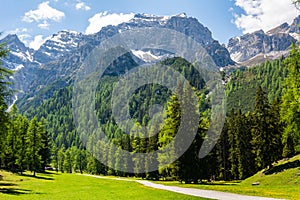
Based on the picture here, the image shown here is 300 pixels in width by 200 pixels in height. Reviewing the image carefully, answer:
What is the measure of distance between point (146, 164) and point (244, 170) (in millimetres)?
24685

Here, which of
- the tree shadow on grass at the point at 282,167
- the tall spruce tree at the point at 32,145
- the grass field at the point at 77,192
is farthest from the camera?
the tall spruce tree at the point at 32,145

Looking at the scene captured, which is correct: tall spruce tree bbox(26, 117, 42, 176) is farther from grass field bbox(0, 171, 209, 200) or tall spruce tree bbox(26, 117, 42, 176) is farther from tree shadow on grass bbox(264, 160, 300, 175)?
tree shadow on grass bbox(264, 160, 300, 175)

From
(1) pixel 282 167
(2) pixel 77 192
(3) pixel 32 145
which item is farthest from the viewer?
(3) pixel 32 145

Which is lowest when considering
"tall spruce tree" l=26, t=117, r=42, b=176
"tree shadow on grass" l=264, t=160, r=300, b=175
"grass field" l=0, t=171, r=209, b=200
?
"grass field" l=0, t=171, r=209, b=200

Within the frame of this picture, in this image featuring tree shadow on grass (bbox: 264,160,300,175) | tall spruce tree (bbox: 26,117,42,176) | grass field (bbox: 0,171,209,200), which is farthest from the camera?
tall spruce tree (bbox: 26,117,42,176)

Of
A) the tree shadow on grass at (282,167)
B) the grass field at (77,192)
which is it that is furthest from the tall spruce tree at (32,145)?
the tree shadow on grass at (282,167)

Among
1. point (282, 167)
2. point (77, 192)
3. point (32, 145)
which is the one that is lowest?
point (77, 192)

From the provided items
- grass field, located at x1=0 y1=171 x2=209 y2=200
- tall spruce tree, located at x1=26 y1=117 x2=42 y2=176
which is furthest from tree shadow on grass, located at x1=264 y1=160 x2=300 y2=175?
tall spruce tree, located at x1=26 y1=117 x2=42 y2=176

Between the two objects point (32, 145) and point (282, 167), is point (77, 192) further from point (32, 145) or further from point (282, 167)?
point (32, 145)

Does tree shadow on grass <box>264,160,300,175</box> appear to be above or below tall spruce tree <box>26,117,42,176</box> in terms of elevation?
below

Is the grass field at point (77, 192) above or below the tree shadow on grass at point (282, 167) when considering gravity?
below

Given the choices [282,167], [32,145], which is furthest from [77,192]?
[32,145]

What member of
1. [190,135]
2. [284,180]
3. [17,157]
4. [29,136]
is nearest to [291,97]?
[284,180]

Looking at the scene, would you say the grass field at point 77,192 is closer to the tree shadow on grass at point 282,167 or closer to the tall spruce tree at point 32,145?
the tall spruce tree at point 32,145
